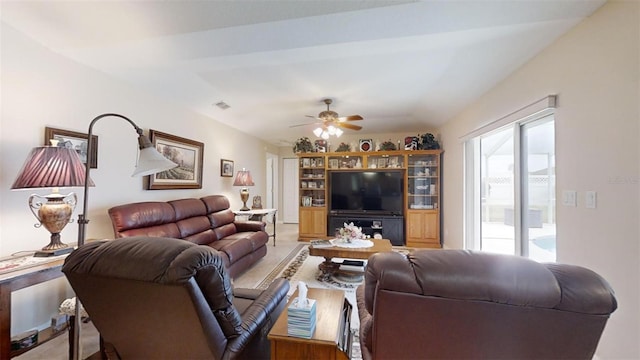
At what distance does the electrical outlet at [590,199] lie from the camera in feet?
5.86

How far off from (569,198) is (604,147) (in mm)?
457

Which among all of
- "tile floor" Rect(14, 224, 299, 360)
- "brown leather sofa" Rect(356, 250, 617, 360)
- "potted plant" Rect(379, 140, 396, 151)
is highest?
"potted plant" Rect(379, 140, 396, 151)

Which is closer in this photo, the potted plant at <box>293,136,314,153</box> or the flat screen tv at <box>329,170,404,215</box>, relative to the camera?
the flat screen tv at <box>329,170,404,215</box>

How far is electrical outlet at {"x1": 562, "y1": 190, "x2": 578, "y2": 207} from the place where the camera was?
1.94 m

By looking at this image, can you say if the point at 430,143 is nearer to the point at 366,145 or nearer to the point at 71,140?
the point at 366,145

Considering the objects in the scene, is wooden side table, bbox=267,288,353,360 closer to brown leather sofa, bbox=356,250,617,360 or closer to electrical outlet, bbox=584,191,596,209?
brown leather sofa, bbox=356,250,617,360

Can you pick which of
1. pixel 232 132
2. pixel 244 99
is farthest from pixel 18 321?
pixel 232 132

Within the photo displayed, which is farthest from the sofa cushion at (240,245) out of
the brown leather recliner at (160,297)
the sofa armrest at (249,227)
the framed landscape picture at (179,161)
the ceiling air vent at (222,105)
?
the ceiling air vent at (222,105)

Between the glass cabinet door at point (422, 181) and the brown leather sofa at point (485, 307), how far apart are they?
4.56 metres

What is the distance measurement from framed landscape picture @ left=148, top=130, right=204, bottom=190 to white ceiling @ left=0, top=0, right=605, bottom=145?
0.61m

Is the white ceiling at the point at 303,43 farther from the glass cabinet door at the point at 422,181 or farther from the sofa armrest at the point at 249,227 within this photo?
the sofa armrest at the point at 249,227

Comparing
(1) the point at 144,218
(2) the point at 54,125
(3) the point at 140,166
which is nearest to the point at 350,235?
(1) the point at 144,218

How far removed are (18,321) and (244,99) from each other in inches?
129

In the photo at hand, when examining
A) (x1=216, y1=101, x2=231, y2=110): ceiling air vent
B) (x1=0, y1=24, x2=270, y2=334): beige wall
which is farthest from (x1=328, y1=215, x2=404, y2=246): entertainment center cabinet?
(x1=0, y1=24, x2=270, y2=334): beige wall
